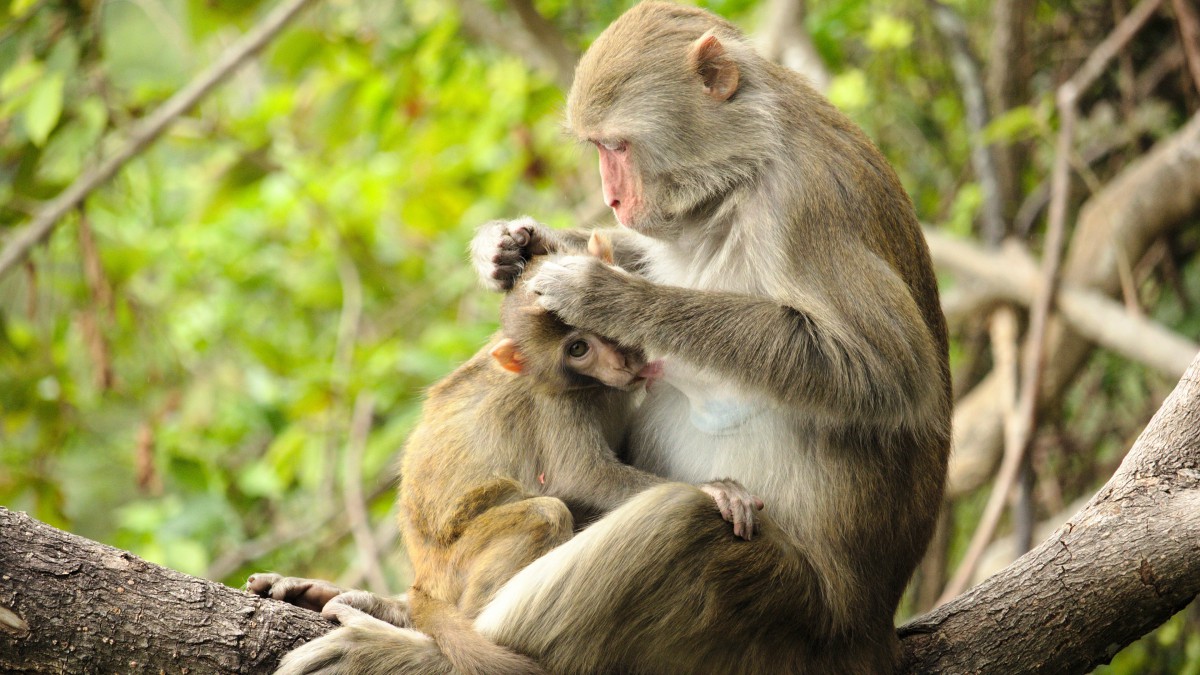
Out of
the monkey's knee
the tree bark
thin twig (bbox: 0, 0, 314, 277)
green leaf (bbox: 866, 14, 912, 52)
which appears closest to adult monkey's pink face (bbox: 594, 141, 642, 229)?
the monkey's knee

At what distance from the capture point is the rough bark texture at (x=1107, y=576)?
355 centimetres

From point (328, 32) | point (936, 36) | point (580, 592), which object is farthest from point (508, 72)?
point (580, 592)

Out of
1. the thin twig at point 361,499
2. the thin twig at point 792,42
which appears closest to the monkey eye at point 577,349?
the thin twig at point 361,499

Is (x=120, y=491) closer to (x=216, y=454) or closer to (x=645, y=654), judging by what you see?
(x=216, y=454)

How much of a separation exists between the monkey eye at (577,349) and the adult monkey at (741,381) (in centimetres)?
29

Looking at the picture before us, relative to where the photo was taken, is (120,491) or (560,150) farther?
(120,491)

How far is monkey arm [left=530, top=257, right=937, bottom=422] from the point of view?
3758 millimetres

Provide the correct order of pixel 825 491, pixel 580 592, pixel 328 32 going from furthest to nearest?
pixel 328 32 < pixel 825 491 < pixel 580 592

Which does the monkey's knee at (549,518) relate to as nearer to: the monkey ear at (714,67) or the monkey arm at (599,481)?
the monkey arm at (599,481)

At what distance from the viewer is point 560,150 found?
373 inches

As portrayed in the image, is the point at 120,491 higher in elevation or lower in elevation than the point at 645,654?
higher

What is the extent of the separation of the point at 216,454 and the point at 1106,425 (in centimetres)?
669

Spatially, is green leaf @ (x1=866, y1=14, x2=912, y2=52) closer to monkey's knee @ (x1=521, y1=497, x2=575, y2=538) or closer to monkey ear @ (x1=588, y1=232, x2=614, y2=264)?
monkey ear @ (x1=588, y1=232, x2=614, y2=264)

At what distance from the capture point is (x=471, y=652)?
137 inches
